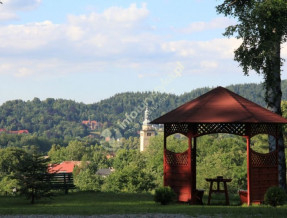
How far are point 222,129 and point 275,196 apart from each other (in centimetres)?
313

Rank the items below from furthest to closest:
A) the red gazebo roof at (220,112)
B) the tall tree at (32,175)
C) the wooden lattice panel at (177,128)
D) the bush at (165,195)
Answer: the tall tree at (32,175)
the wooden lattice panel at (177,128)
the red gazebo roof at (220,112)
the bush at (165,195)

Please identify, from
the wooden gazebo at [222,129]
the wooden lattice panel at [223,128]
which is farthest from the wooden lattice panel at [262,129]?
the wooden lattice panel at [223,128]

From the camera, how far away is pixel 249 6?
23.8 meters

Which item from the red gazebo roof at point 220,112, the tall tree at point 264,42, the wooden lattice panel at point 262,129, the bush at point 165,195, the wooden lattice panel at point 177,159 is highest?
the tall tree at point 264,42

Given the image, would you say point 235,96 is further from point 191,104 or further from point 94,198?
point 94,198

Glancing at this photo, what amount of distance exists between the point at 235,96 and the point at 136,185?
49.6 meters

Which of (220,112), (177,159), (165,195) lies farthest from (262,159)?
(165,195)

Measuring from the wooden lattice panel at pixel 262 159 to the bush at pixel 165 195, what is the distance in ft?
10.8

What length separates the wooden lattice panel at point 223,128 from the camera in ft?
65.7

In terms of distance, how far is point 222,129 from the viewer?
795 inches

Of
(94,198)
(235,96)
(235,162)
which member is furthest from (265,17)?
(235,162)

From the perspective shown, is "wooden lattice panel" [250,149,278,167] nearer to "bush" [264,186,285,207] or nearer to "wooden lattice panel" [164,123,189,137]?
"bush" [264,186,285,207]

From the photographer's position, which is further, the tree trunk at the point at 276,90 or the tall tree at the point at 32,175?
the tree trunk at the point at 276,90

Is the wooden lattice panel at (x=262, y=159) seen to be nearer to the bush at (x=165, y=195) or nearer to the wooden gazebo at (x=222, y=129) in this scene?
the wooden gazebo at (x=222, y=129)
